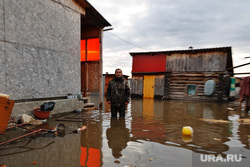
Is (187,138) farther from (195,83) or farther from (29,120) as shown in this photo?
(195,83)

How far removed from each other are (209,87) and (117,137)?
14493mm

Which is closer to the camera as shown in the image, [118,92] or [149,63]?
[118,92]

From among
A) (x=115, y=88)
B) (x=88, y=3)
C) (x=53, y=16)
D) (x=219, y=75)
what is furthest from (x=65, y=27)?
(x=219, y=75)

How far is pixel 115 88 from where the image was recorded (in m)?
6.27

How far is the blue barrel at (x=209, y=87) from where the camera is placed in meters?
16.0

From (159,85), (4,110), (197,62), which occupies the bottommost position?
(4,110)

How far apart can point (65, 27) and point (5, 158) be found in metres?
6.32

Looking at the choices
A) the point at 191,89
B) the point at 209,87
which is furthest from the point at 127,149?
the point at 191,89

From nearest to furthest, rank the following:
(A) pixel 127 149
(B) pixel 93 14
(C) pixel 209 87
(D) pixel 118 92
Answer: (A) pixel 127 149, (D) pixel 118 92, (B) pixel 93 14, (C) pixel 209 87

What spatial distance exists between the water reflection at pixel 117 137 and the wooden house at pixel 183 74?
44.6 feet

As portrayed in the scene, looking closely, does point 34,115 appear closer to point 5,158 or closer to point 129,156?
point 5,158

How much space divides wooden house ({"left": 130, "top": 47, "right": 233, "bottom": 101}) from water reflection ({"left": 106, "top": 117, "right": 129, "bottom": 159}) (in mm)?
13603

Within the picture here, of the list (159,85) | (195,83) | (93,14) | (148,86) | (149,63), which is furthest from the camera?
(149,63)

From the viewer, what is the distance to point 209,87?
16.0 meters
